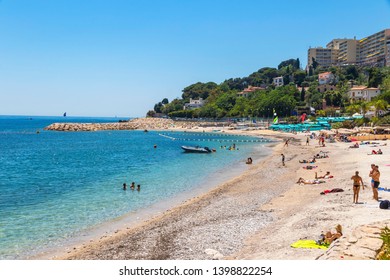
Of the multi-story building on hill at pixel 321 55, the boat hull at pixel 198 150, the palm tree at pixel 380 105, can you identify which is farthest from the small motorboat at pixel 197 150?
the multi-story building on hill at pixel 321 55

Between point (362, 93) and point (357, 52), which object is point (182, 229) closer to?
point (362, 93)

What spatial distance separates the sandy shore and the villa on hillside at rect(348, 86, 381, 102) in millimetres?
83682

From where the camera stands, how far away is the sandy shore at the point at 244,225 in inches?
487

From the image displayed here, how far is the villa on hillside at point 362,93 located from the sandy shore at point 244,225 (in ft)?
275

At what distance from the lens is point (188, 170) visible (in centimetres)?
3750

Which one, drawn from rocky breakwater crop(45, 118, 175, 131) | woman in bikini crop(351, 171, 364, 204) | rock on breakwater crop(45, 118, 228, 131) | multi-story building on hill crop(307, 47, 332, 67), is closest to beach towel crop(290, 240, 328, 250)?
woman in bikini crop(351, 171, 364, 204)

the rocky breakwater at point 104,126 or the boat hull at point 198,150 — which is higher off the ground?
the rocky breakwater at point 104,126

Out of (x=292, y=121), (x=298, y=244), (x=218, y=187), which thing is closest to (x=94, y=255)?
(x=298, y=244)

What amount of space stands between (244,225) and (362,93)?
329 ft

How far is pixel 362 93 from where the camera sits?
104 metres

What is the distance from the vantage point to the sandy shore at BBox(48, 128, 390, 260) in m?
12.4

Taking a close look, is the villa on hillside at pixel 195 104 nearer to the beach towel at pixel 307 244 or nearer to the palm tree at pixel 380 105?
the palm tree at pixel 380 105
